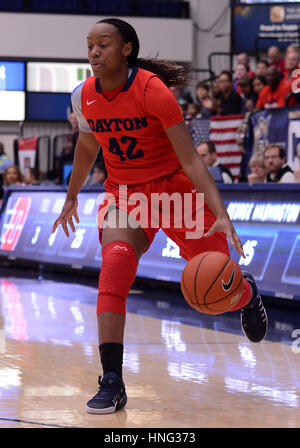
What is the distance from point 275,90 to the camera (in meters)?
13.1

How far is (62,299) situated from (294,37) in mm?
13860

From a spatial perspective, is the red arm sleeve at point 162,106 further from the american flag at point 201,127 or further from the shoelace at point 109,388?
the american flag at point 201,127

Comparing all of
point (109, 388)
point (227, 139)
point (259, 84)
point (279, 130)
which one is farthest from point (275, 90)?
point (109, 388)

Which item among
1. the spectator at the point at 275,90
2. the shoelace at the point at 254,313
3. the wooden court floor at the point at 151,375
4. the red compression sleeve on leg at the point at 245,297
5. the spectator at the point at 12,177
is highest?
the spectator at the point at 275,90

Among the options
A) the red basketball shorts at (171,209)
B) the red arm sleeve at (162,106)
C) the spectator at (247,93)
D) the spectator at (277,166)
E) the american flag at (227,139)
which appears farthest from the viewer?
the spectator at (247,93)

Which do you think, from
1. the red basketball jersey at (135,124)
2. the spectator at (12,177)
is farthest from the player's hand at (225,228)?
the spectator at (12,177)

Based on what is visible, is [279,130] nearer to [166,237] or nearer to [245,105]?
[166,237]

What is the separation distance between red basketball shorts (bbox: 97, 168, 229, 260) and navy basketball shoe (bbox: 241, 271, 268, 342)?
0.56 metres

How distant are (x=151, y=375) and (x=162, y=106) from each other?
67.0 inches

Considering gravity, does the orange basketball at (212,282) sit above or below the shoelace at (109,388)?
above

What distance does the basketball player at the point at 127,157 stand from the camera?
173 inches

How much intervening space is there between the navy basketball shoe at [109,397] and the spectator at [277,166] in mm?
5875

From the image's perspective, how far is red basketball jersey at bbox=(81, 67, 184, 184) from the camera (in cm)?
445

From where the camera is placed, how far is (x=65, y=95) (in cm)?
2417
